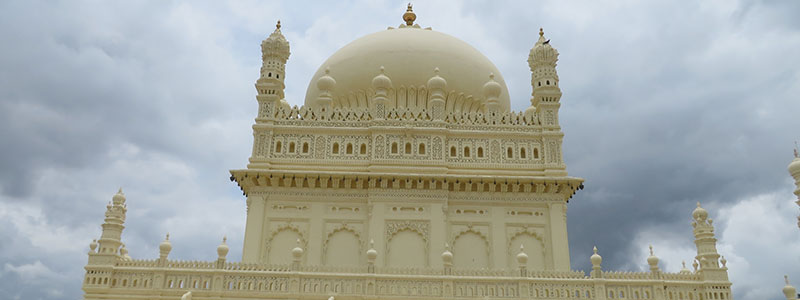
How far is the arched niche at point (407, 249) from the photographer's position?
20891mm

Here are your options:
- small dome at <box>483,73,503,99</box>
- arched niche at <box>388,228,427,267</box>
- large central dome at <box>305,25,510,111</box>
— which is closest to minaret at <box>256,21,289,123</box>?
large central dome at <box>305,25,510,111</box>

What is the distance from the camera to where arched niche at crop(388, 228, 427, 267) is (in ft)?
68.5

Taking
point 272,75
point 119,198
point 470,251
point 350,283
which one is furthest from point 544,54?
point 119,198

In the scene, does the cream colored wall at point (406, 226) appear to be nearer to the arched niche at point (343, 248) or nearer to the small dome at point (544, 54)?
the arched niche at point (343, 248)

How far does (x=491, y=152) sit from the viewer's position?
2291cm

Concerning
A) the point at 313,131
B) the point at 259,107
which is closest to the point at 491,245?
the point at 313,131

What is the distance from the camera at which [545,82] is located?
23.9m

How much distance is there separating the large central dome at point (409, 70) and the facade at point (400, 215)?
1.28m

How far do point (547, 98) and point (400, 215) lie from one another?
7.10 meters

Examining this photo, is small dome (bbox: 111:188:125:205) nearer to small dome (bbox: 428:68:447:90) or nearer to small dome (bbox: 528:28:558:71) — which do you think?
small dome (bbox: 428:68:447:90)

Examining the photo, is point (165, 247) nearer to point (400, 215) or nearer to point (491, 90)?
point (400, 215)

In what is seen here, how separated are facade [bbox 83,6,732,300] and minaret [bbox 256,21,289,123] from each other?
0.05 m

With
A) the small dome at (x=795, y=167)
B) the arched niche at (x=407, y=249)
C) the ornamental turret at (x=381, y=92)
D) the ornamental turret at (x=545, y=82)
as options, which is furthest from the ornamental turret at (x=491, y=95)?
the small dome at (x=795, y=167)

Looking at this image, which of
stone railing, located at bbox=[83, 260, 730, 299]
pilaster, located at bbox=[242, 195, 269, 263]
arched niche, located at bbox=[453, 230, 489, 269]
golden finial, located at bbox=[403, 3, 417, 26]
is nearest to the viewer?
stone railing, located at bbox=[83, 260, 730, 299]
